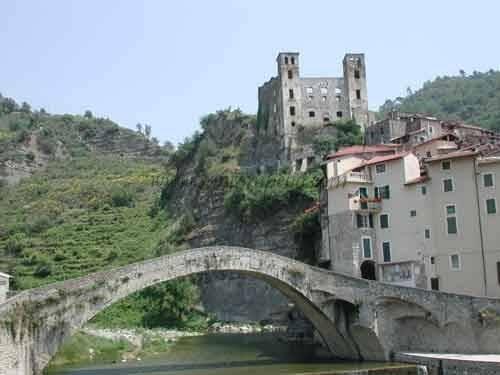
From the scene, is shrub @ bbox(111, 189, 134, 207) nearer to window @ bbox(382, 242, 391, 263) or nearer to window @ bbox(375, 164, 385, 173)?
window @ bbox(375, 164, 385, 173)

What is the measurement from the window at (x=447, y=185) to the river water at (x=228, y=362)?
12.1m

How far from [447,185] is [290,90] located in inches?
1453

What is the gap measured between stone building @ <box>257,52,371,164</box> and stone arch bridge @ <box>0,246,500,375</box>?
1440 inches

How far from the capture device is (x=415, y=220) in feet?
142

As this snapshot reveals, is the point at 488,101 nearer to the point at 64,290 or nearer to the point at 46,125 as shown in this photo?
the point at 46,125

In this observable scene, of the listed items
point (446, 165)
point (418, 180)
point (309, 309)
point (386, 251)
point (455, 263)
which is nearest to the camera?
point (309, 309)

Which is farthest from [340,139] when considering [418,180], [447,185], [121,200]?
[121,200]

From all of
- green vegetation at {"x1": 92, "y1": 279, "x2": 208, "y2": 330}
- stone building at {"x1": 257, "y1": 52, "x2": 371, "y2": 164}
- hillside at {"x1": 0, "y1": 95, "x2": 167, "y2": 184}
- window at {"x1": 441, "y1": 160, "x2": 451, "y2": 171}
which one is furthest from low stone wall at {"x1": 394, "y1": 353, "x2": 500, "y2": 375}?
hillside at {"x1": 0, "y1": 95, "x2": 167, "y2": 184}

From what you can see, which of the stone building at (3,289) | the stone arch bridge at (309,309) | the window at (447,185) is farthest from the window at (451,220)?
the stone building at (3,289)

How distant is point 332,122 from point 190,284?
23.2 meters

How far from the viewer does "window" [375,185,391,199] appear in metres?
45.4

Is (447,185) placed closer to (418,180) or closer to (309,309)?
(418,180)

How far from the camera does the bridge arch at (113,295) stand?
30.5m

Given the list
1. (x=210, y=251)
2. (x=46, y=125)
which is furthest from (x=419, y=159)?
(x=46, y=125)
